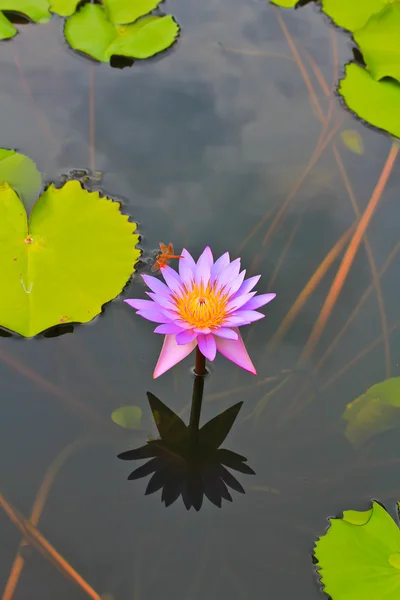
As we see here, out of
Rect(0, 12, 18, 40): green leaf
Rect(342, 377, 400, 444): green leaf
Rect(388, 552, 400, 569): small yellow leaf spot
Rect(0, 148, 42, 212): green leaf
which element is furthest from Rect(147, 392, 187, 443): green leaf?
Rect(0, 12, 18, 40): green leaf

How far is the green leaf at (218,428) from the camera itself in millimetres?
2111

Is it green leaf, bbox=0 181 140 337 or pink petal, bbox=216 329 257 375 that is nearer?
pink petal, bbox=216 329 257 375

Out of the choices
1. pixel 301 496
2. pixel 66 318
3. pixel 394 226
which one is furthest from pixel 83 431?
pixel 394 226

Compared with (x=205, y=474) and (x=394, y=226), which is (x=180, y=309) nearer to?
(x=205, y=474)

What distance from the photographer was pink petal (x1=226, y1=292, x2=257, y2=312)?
6.44 feet

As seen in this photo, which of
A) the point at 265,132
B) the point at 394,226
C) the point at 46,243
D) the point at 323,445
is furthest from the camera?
the point at 265,132

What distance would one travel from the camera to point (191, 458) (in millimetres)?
2064

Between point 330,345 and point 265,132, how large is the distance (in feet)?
4.22

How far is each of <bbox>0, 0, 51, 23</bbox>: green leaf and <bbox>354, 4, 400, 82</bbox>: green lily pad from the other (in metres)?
1.86

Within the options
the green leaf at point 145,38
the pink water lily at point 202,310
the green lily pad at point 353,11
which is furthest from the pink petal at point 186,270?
the green lily pad at point 353,11

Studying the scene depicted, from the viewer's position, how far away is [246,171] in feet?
9.53

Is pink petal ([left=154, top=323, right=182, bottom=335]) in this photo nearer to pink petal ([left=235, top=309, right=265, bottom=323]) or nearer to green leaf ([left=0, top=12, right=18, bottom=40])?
pink petal ([left=235, top=309, right=265, bottom=323])

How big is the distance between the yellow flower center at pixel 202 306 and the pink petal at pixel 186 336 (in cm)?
3

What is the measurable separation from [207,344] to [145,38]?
2.26 m
